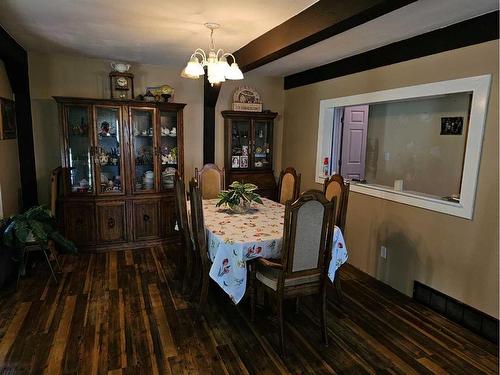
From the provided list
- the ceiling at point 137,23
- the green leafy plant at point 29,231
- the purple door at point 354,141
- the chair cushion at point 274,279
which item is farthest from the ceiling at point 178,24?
the chair cushion at point 274,279

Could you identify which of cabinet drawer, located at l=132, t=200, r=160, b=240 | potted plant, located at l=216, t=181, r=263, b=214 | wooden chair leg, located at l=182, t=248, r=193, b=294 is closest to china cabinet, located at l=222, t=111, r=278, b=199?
cabinet drawer, located at l=132, t=200, r=160, b=240

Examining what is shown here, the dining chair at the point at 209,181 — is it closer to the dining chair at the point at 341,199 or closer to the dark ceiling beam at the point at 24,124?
the dining chair at the point at 341,199

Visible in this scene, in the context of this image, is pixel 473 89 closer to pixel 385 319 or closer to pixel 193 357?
pixel 385 319

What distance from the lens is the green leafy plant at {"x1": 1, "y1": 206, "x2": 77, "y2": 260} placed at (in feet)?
10.00

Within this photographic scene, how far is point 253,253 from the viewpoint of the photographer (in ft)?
8.05

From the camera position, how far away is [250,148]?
4.89 m

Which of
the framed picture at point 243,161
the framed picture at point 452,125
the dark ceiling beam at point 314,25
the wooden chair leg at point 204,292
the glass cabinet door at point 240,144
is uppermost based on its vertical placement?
the dark ceiling beam at point 314,25

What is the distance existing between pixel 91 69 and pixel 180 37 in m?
1.67

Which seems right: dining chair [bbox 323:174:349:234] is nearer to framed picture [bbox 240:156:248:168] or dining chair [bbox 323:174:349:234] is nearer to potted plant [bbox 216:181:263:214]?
potted plant [bbox 216:181:263:214]

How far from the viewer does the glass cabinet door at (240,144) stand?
4859 mm

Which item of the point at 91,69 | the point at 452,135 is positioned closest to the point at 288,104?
the point at 452,135

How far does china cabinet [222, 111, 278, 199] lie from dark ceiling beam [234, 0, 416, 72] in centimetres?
139

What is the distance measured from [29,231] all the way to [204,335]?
1928 mm

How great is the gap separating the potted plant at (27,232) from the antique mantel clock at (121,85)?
1675mm
